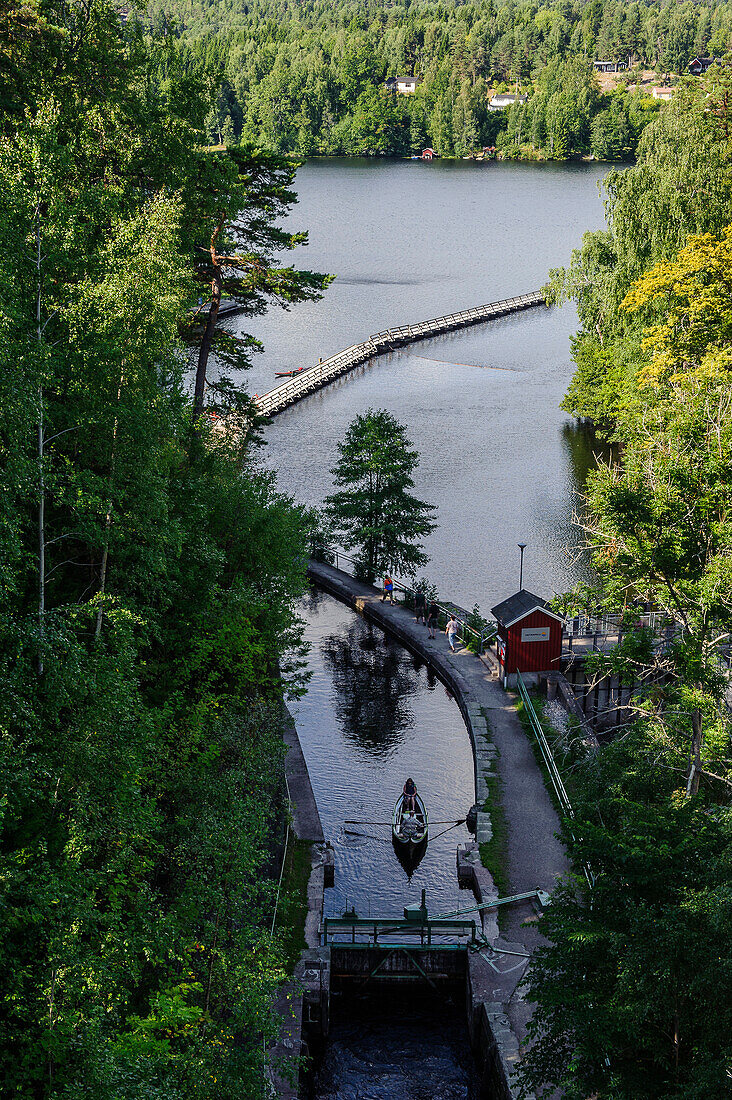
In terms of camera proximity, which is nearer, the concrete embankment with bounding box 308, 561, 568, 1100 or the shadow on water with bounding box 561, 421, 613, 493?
the concrete embankment with bounding box 308, 561, 568, 1100

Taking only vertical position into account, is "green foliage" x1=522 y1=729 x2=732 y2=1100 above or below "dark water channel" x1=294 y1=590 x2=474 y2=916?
above

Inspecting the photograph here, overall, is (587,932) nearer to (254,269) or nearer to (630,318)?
(254,269)

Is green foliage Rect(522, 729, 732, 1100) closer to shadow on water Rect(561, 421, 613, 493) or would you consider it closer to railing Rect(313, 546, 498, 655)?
railing Rect(313, 546, 498, 655)

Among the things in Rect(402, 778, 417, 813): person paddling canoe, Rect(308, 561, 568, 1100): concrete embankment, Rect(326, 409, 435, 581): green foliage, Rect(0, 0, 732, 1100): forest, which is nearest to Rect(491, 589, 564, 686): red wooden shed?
Rect(308, 561, 568, 1100): concrete embankment

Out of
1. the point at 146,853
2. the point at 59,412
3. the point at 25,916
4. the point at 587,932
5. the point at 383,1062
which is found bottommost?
the point at 383,1062

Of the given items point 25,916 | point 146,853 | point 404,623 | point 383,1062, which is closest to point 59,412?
point 146,853

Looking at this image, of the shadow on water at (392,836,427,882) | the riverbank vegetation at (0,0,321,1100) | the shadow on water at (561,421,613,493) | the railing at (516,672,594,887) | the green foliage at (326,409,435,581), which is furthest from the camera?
the shadow on water at (561,421,613,493)

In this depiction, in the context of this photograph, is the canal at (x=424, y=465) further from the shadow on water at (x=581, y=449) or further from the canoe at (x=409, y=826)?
the canoe at (x=409, y=826)
